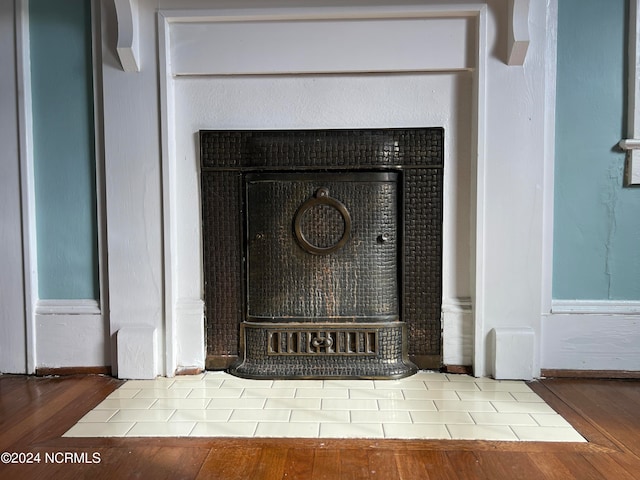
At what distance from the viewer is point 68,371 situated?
227cm

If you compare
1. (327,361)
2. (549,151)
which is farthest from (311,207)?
(549,151)

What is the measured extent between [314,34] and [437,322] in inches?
52.5

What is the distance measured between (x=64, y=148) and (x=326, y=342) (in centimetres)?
142

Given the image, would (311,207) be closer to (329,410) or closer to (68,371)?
(329,410)

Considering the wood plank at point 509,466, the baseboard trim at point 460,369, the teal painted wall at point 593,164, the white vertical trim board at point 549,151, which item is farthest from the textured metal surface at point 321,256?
the wood plank at point 509,466

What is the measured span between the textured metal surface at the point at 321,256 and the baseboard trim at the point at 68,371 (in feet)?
2.25

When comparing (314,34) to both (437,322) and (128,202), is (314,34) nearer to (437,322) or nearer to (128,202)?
(128,202)

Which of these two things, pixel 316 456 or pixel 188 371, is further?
pixel 188 371

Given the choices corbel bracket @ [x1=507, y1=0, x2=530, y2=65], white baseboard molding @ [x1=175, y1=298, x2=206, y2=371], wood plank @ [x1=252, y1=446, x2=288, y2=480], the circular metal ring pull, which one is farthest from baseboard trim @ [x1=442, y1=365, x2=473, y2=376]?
corbel bracket @ [x1=507, y1=0, x2=530, y2=65]

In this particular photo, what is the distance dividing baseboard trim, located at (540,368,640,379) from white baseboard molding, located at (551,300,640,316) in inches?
9.7

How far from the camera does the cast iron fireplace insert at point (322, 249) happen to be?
7.29 ft

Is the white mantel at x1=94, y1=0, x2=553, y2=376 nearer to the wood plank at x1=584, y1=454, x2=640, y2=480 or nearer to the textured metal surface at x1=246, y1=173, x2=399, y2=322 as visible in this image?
the textured metal surface at x1=246, y1=173, x2=399, y2=322

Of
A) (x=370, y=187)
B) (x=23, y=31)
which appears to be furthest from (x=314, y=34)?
(x=23, y=31)

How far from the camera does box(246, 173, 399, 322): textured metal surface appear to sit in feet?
7.33
